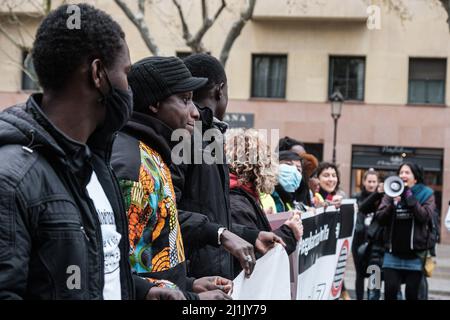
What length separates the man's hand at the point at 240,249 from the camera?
3.64 metres

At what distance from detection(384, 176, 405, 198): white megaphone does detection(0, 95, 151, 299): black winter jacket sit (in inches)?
282

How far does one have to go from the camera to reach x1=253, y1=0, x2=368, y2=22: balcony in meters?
25.0

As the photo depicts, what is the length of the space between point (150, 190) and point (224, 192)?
107 cm

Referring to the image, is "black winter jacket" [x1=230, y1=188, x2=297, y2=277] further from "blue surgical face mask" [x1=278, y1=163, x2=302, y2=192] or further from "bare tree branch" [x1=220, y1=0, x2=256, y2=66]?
"bare tree branch" [x1=220, y1=0, x2=256, y2=66]

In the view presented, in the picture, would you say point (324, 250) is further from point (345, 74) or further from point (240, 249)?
point (345, 74)

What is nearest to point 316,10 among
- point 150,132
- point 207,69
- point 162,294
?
point 207,69

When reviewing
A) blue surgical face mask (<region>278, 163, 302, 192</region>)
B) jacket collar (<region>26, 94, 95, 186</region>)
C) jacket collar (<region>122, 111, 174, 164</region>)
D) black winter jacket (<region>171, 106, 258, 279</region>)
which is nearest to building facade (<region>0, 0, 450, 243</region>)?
blue surgical face mask (<region>278, 163, 302, 192</region>)

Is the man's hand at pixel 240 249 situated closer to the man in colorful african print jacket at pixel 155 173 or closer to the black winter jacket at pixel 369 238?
the man in colorful african print jacket at pixel 155 173

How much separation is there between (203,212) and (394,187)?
18.7 feet

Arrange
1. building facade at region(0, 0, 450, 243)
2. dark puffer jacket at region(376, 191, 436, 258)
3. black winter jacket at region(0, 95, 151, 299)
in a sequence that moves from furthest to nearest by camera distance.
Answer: building facade at region(0, 0, 450, 243) → dark puffer jacket at region(376, 191, 436, 258) → black winter jacket at region(0, 95, 151, 299)

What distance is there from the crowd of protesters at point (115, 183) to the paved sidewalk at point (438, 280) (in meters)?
8.49

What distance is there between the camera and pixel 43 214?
2.12m

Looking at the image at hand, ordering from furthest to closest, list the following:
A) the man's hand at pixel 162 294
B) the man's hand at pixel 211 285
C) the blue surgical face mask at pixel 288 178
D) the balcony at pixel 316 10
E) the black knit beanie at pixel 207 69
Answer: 1. the balcony at pixel 316 10
2. the blue surgical face mask at pixel 288 178
3. the black knit beanie at pixel 207 69
4. the man's hand at pixel 211 285
5. the man's hand at pixel 162 294

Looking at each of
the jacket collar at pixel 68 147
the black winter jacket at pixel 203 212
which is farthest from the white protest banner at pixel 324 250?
the jacket collar at pixel 68 147
